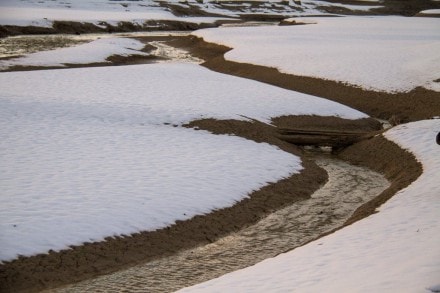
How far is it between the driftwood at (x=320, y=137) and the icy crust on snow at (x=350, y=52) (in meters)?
8.83

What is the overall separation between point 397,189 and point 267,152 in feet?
17.8

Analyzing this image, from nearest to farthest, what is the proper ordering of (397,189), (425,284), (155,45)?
(425,284) → (397,189) → (155,45)

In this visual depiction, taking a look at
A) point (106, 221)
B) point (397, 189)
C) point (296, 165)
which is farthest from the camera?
point (296, 165)

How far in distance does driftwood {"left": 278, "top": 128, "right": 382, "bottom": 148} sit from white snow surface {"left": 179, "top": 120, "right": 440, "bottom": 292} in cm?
878

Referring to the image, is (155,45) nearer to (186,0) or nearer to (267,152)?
(267,152)

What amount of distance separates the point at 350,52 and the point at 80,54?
2030 cm

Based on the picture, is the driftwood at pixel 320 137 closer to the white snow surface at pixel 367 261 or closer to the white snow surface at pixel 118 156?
the white snow surface at pixel 118 156

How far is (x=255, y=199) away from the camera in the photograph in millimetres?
17219

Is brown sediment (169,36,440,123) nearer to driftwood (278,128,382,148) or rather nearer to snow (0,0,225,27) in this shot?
driftwood (278,128,382,148)

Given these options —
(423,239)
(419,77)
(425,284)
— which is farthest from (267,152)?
(419,77)

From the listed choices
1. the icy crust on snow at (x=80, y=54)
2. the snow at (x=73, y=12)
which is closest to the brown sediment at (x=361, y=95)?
the icy crust on snow at (x=80, y=54)

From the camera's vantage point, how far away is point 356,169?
21.6 meters

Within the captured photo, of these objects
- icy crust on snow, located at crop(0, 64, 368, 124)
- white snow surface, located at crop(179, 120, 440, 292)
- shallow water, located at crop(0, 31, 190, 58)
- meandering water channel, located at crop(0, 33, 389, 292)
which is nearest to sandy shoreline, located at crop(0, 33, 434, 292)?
meandering water channel, located at crop(0, 33, 389, 292)

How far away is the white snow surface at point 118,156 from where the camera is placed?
1399 centimetres
